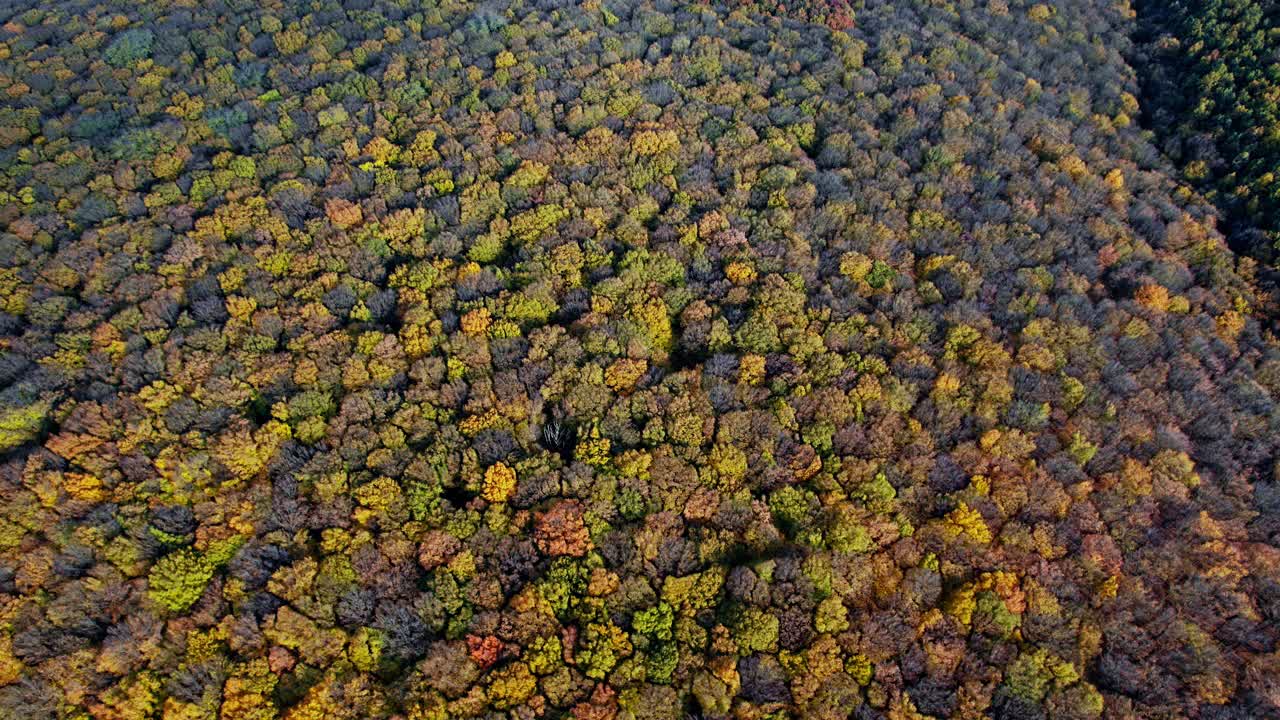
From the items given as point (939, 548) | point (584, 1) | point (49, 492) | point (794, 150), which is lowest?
point (939, 548)

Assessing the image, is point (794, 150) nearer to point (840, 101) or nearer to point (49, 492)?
point (840, 101)

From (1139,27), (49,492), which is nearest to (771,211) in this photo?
(49,492)

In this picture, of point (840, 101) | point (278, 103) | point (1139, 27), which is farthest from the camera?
point (1139, 27)

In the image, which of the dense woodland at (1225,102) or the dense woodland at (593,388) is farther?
the dense woodland at (1225,102)

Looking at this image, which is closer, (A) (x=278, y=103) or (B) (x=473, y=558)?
(B) (x=473, y=558)

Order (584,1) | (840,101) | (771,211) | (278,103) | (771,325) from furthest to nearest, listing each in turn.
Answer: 1. (584,1)
2. (840,101)
3. (278,103)
4. (771,211)
5. (771,325)

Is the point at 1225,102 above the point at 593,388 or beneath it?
above

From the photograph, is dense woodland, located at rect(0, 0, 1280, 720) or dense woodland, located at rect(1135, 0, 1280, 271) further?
dense woodland, located at rect(1135, 0, 1280, 271)

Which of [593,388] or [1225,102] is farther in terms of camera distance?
[1225,102]
